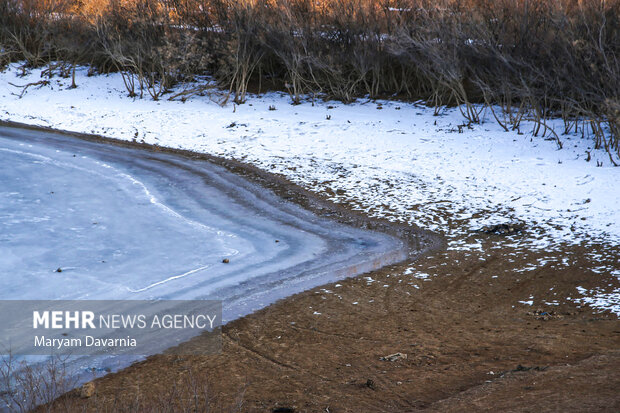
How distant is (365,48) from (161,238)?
42.1 feet

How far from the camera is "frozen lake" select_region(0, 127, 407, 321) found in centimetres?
870

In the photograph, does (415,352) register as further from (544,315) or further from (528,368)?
(544,315)

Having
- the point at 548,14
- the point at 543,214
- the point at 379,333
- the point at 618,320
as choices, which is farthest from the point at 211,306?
the point at 548,14

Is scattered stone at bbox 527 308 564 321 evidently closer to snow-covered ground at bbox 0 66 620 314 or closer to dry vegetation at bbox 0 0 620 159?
snow-covered ground at bbox 0 66 620 314

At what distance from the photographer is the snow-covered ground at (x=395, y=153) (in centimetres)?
1163

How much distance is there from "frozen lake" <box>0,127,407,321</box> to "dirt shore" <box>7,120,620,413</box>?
912 mm

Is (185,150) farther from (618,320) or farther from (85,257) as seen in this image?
(618,320)

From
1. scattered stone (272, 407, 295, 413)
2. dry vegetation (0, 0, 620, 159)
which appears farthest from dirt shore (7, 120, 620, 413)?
dry vegetation (0, 0, 620, 159)

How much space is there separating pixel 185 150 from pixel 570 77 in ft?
33.9

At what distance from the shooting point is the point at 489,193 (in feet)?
42.5

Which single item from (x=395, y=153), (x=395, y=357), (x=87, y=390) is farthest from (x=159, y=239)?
(x=395, y=153)

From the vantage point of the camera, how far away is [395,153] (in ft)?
52.7

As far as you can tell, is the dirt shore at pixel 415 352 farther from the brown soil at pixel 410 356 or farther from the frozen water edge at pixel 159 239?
the frozen water edge at pixel 159 239

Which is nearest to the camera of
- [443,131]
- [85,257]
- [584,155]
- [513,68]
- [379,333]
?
[379,333]
